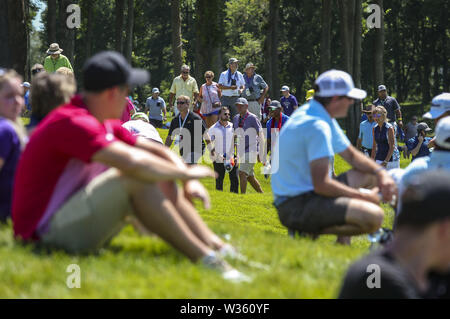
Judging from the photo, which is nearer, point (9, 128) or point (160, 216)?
point (160, 216)

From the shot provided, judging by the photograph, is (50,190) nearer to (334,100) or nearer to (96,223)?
(96,223)

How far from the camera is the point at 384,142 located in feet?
58.5

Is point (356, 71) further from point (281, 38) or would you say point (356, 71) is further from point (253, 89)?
point (281, 38)

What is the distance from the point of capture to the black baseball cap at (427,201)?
310 centimetres

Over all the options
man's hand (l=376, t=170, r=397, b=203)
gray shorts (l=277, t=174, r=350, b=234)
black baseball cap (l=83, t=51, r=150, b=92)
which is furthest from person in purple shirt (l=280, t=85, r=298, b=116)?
black baseball cap (l=83, t=51, r=150, b=92)

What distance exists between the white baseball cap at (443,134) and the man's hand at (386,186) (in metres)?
0.59

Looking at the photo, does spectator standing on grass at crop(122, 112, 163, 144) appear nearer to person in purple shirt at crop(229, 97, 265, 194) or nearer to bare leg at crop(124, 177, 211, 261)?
person in purple shirt at crop(229, 97, 265, 194)

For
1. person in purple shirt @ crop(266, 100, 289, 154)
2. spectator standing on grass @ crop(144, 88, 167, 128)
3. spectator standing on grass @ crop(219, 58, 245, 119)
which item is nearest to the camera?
person in purple shirt @ crop(266, 100, 289, 154)

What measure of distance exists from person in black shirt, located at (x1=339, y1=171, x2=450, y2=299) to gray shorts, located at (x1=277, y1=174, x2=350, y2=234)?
13.5 feet

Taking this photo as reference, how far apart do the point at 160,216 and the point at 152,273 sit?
1.40 feet

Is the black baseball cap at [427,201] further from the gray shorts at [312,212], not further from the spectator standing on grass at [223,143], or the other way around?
the spectator standing on grass at [223,143]

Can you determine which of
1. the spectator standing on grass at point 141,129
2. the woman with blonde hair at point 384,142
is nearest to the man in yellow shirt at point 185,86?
the woman with blonde hair at point 384,142

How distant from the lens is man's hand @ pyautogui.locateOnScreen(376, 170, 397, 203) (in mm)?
7492

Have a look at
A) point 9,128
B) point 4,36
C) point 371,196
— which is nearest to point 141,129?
point 371,196
